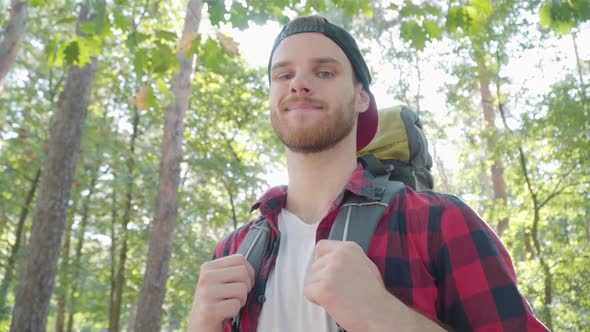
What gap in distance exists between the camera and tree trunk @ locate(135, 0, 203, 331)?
30.2ft

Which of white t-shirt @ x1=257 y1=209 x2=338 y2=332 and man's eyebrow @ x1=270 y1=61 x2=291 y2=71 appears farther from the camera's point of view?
man's eyebrow @ x1=270 y1=61 x2=291 y2=71

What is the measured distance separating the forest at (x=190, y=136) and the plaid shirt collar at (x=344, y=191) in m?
1.31

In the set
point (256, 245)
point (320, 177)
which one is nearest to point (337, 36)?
point (320, 177)

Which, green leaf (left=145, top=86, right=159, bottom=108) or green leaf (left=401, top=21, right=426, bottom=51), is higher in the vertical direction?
green leaf (left=401, top=21, right=426, bottom=51)

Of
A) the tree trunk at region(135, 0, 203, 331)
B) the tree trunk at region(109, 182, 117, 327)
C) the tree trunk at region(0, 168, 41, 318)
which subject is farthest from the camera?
the tree trunk at region(109, 182, 117, 327)

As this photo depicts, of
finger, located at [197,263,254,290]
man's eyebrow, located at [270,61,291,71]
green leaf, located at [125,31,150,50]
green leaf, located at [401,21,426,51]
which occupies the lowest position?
finger, located at [197,263,254,290]

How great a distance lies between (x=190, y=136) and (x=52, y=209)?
836cm

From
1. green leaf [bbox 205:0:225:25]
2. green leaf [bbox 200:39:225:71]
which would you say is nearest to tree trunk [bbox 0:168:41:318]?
green leaf [bbox 200:39:225:71]

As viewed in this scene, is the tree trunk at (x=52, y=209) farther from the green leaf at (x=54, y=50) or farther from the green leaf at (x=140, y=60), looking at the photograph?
the green leaf at (x=140, y=60)

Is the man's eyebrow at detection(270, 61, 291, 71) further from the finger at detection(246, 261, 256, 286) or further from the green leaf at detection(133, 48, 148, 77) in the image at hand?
the green leaf at detection(133, 48, 148, 77)

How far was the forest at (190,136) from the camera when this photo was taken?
3018 millimetres

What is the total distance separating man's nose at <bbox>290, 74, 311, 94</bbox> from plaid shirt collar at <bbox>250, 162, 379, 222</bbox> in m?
0.34

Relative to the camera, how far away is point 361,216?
148cm

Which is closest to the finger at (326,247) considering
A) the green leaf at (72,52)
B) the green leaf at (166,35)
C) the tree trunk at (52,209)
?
the green leaf at (166,35)
